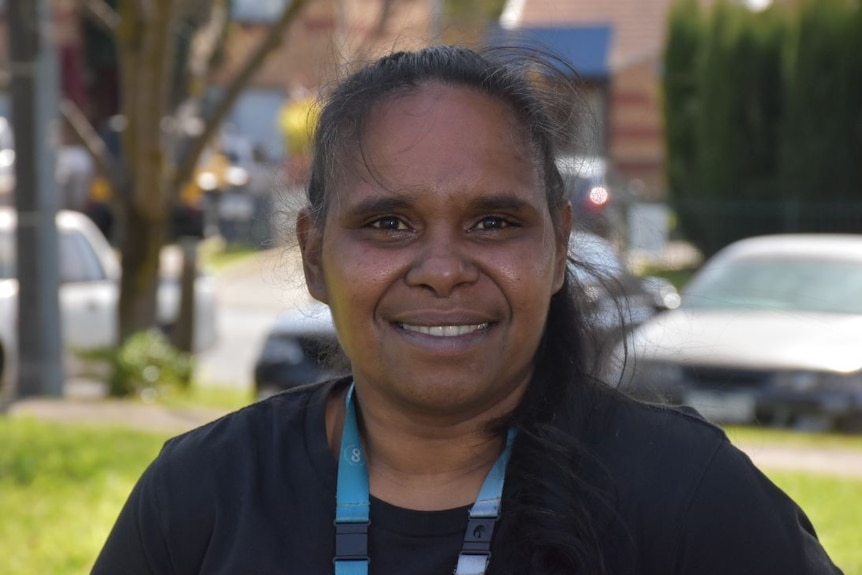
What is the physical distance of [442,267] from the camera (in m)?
1.98

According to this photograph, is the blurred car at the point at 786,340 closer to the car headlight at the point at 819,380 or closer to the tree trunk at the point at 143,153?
the car headlight at the point at 819,380

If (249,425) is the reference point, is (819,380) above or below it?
below

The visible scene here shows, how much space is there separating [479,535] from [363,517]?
172 mm

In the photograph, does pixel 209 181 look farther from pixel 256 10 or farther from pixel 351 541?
pixel 351 541

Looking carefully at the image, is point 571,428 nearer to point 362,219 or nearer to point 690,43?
point 362,219

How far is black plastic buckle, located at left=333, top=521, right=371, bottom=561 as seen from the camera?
6.31ft

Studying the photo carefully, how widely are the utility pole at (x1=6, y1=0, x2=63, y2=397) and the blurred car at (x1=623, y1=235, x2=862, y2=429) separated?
4.30 metres

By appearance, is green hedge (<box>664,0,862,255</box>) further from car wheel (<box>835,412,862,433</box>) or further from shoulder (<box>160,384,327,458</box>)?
shoulder (<box>160,384,327,458</box>)

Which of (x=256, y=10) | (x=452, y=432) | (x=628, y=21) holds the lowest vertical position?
(x=452, y=432)

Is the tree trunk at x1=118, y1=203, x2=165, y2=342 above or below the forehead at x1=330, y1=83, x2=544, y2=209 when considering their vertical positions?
below

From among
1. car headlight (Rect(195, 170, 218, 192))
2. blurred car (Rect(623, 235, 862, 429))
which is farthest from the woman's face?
car headlight (Rect(195, 170, 218, 192))

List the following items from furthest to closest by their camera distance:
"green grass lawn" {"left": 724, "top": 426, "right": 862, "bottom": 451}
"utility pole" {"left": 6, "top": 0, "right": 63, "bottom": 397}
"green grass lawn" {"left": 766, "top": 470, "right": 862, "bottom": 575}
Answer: "utility pole" {"left": 6, "top": 0, "right": 63, "bottom": 397}, "green grass lawn" {"left": 724, "top": 426, "right": 862, "bottom": 451}, "green grass lawn" {"left": 766, "top": 470, "right": 862, "bottom": 575}

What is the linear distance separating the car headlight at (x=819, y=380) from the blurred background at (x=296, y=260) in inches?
0.5

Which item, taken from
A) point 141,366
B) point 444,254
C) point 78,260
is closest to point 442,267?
point 444,254
